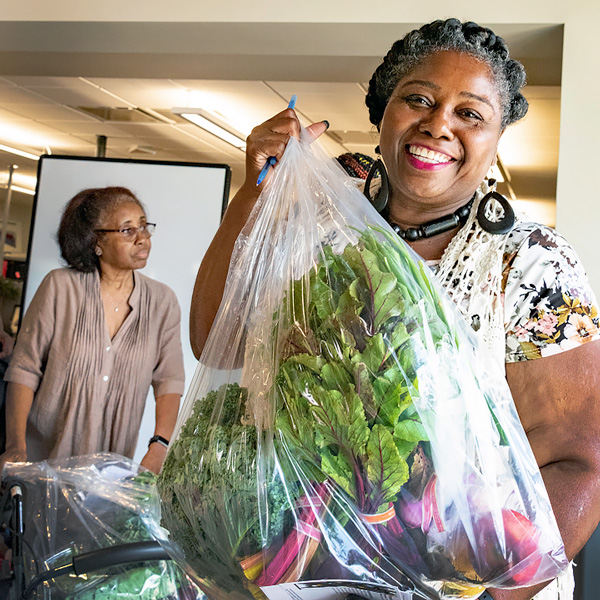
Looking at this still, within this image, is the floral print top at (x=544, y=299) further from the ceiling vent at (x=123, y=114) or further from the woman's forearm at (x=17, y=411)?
the ceiling vent at (x=123, y=114)

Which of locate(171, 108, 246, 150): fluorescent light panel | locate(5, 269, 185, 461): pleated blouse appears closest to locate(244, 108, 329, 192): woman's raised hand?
locate(5, 269, 185, 461): pleated blouse

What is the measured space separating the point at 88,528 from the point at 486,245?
0.84m

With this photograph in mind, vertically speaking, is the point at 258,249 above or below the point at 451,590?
above

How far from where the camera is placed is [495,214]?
982 mm

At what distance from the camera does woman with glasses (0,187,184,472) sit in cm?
262

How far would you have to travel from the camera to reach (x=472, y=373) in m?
0.70

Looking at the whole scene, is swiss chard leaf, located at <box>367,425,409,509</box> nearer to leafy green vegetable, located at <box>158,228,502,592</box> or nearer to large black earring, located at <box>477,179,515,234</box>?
leafy green vegetable, located at <box>158,228,502,592</box>

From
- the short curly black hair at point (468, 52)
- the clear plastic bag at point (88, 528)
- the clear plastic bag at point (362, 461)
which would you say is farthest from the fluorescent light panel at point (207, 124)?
the clear plastic bag at point (362, 461)

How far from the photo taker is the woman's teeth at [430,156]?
3.16ft

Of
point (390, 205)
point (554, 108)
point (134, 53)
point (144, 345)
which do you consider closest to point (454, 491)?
point (390, 205)

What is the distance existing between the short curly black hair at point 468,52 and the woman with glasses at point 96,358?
1.80 metres

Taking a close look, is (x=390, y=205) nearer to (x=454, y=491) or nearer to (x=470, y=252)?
(x=470, y=252)

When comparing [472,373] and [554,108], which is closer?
[472,373]

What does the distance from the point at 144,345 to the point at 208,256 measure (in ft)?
6.00
